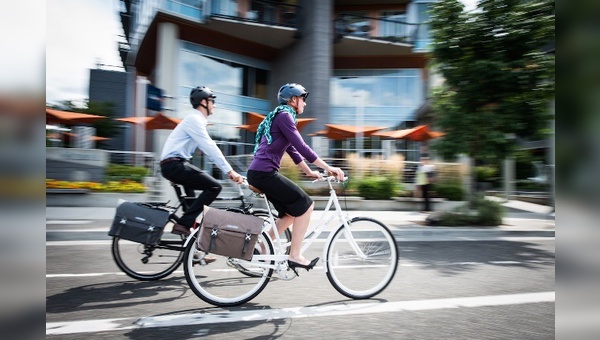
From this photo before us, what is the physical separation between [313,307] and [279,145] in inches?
58.2

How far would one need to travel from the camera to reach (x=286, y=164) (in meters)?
14.9

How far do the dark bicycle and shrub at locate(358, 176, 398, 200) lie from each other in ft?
35.8

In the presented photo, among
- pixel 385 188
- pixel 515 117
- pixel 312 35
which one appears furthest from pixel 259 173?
pixel 312 35

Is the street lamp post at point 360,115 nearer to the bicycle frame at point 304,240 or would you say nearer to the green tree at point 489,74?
the green tree at point 489,74

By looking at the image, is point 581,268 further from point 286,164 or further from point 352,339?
point 286,164

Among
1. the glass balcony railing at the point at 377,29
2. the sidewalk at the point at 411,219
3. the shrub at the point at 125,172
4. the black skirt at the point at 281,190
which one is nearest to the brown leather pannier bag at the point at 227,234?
the black skirt at the point at 281,190

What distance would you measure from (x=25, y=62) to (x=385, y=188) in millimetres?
14998

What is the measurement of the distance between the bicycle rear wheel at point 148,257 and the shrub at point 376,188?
11.2 m

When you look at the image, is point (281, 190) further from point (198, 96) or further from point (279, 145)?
point (198, 96)

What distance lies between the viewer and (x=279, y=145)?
155 inches

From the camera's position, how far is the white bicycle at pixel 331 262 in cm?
387

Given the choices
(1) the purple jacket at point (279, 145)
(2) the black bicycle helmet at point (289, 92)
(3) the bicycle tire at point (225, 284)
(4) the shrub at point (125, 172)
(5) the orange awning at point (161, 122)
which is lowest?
(3) the bicycle tire at point (225, 284)

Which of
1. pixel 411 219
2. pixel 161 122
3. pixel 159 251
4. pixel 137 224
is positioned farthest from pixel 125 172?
pixel 137 224

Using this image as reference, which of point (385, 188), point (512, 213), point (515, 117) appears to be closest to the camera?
point (515, 117)
